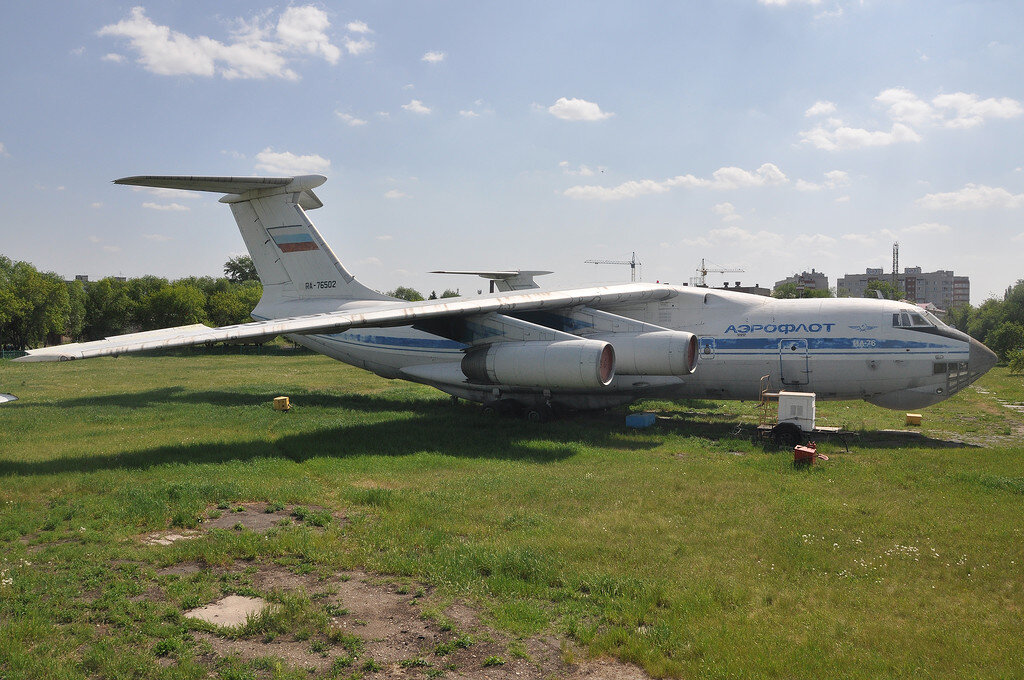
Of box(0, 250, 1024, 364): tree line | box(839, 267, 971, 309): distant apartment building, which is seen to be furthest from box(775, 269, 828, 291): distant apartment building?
box(0, 250, 1024, 364): tree line

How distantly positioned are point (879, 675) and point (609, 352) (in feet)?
28.6

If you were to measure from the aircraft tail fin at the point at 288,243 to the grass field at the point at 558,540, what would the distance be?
504 centimetres

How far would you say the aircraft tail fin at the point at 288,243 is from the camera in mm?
17078

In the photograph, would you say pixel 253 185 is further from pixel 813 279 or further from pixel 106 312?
pixel 813 279

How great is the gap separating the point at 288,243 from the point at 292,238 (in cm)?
20

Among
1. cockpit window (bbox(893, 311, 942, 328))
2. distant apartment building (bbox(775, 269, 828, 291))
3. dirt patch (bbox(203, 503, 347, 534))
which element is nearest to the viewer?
dirt patch (bbox(203, 503, 347, 534))

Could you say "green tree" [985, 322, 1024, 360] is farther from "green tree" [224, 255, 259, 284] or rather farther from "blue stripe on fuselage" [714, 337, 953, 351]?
"green tree" [224, 255, 259, 284]

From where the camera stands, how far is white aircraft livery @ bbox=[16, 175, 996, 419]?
12.8m

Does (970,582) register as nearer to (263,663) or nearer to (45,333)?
(263,663)

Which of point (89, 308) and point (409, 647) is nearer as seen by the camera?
point (409, 647)

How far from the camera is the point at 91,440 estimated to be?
12.3 m

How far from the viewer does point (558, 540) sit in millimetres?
6906

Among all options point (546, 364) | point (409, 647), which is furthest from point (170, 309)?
point (409, 647)

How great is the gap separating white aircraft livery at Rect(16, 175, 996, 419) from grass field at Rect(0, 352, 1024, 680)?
46.9 inches
